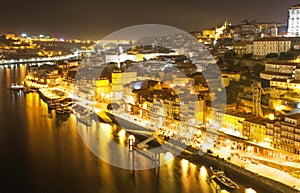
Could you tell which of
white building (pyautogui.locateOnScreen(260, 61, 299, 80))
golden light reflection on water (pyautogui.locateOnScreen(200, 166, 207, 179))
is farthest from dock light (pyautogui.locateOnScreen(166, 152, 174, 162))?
white building (pyautogui.locateOnScreen(260, 61, 299, 80))

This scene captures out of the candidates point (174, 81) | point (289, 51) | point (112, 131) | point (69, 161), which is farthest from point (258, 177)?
point (289, 51)

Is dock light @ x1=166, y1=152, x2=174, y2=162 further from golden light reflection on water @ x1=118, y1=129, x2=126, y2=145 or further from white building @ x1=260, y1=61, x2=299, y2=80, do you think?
white building @ x1=260, y1=61, x2=299, y2=80

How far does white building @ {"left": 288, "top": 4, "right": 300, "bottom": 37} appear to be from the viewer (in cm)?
841

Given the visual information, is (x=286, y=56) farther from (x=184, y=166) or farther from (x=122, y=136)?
(x=184, y=166)

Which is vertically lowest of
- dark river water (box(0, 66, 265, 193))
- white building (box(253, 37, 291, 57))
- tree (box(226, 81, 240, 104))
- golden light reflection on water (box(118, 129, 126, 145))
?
dark river water (box(0, 66, 265, 193))

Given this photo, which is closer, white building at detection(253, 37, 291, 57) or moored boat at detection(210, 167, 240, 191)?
moored boat at detection(210, 167, 240, 191)

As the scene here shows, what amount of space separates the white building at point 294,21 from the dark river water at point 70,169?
520 cm

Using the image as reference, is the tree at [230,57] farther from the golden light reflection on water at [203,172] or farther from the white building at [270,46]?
the golden light reflection on water at [203,172]

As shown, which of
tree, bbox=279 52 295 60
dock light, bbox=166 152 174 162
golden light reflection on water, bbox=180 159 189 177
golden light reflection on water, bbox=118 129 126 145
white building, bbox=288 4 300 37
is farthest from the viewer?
white building, bbox=288 4 300 37

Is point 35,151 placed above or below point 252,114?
below

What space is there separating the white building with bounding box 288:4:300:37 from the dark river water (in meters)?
5.20

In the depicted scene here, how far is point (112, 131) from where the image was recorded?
589 cm

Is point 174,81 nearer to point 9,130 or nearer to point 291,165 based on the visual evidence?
point 9,130

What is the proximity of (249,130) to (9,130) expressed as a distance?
398cm
